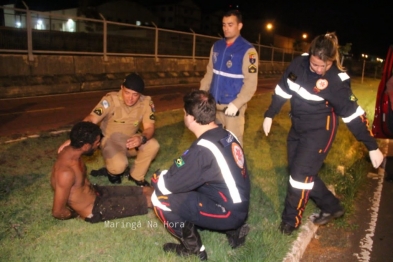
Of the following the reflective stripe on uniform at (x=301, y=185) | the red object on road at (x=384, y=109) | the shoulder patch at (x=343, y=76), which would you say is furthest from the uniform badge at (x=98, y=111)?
the red object on road at (x=384, y=109)

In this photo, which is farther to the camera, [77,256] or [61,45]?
[61,45]

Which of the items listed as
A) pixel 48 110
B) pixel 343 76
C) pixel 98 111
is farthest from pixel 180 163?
pixel 48 110

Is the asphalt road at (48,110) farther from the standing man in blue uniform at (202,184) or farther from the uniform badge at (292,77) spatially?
the uniform badge at (292,77)

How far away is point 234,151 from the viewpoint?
271 cm

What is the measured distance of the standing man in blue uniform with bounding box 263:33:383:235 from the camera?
3.18 m

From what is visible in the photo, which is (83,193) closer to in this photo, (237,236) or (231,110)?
(237,236)

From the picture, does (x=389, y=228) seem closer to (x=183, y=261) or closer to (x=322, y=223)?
(x=322, y=223)

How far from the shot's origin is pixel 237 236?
3.20 meters

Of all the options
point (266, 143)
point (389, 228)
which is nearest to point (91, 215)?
point (389, 228)

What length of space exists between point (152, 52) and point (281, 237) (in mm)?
15649

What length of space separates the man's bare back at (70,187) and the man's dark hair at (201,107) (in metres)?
1.12

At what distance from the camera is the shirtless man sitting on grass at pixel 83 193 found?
3139 mm

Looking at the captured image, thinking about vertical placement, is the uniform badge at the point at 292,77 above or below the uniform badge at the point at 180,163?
above

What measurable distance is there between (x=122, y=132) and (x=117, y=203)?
1109 millimetres
